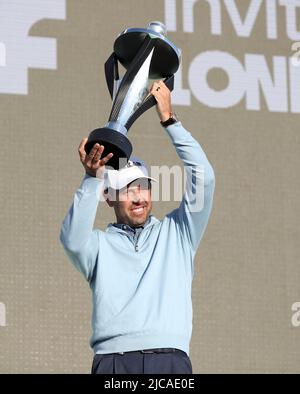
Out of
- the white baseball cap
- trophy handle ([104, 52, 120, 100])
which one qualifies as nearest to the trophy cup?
trophy handle ([104, 52, 120, 100])

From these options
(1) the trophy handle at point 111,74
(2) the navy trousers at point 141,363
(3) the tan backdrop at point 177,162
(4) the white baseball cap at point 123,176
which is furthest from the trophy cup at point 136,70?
(3) the tan backdrop at point 177,162

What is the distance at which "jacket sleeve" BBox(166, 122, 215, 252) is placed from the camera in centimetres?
298

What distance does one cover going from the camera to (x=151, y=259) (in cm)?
297

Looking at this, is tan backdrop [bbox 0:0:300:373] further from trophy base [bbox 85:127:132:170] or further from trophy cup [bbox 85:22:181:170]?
trophy base [bbox 85:127:132:170]

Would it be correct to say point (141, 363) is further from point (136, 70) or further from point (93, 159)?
point (136, 70)

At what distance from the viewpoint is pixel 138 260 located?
2973mm

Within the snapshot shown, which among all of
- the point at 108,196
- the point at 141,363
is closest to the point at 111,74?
the point at 108,196

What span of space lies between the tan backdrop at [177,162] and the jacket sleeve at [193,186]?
5.82 feet

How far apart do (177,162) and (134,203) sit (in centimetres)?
196

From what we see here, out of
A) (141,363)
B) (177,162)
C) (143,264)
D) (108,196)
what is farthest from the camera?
(177,162)

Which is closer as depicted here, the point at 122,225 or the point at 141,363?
the point at 141,363

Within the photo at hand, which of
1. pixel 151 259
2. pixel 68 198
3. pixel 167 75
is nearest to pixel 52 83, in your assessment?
pixel 68 198

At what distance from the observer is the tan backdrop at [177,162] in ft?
15.5

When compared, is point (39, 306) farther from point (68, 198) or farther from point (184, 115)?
point (184, 115)
